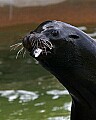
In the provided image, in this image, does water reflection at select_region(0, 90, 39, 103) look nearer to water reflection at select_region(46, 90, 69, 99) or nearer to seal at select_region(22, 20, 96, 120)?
water reflection at select_region(46, 90, 69, 99)

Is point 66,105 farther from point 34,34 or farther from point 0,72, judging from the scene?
point 34,34

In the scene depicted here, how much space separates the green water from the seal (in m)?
1.79

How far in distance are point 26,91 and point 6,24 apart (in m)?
3.95

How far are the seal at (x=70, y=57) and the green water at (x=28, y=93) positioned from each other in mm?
1792

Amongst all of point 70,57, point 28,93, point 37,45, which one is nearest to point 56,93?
point 28,93

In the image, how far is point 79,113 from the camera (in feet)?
8.43

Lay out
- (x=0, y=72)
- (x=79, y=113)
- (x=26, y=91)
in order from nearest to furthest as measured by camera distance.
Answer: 1. (x=79, y=113)
2. (x=26, y=91)
3. (x=0, y=72)

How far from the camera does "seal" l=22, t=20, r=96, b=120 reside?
7.61ft

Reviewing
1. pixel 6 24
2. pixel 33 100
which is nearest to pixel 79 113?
pixel 33 100

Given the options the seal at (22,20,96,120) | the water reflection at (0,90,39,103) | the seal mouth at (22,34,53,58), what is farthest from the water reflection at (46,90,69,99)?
the seal mouth at (22,34,53,58)

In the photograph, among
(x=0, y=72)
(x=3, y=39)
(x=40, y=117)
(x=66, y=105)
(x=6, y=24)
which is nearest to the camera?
(x=40, y=117)

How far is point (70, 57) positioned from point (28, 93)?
2814 millimetres

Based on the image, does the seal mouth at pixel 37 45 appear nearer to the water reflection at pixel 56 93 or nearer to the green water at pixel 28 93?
the green water at pixel 28 93

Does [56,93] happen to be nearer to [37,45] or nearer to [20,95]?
[20,95]
